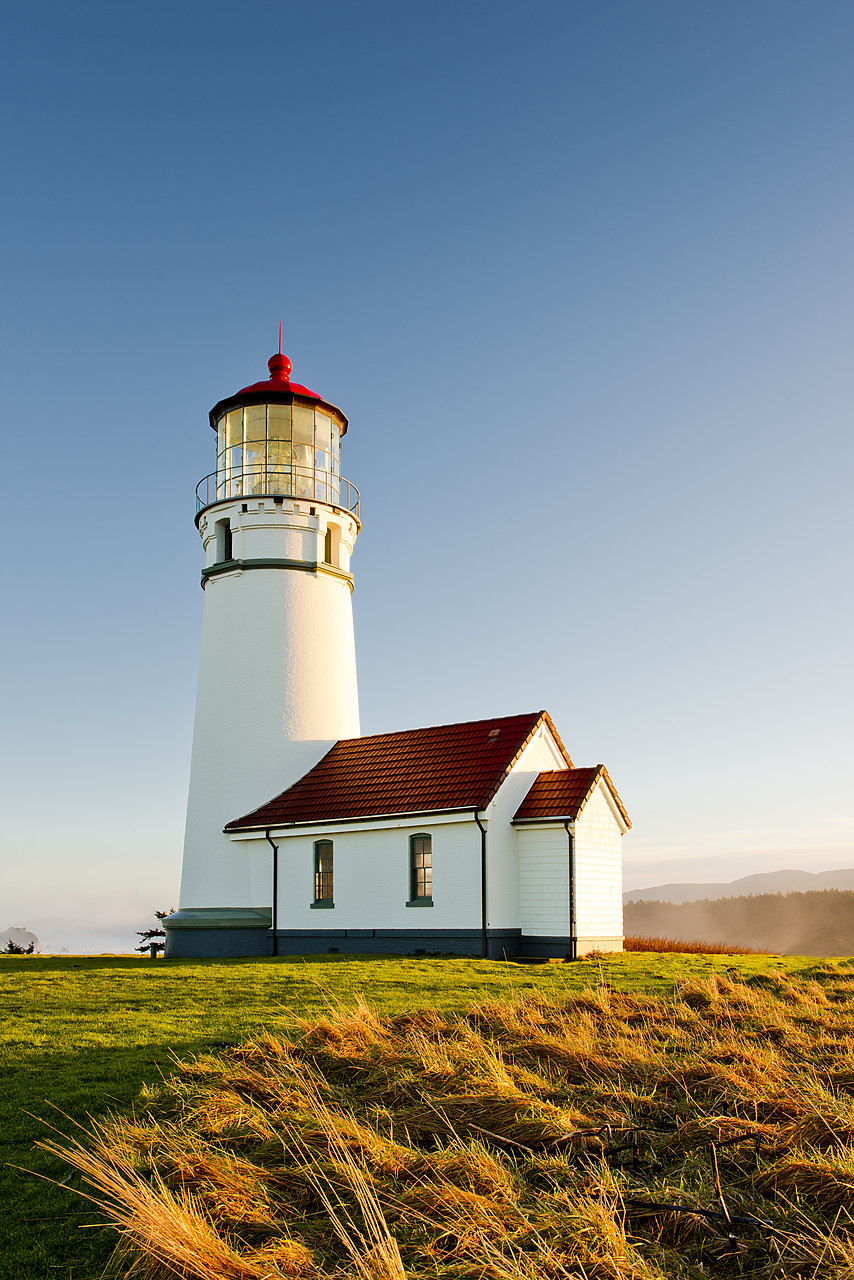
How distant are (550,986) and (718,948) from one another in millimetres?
16323

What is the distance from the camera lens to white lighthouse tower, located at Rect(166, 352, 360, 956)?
25.5 meters

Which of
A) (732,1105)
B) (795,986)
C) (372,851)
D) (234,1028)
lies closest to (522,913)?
(372,851)

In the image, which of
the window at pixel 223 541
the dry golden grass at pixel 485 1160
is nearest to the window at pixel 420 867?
the window at pixel 223 541

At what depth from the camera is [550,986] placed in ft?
49.1

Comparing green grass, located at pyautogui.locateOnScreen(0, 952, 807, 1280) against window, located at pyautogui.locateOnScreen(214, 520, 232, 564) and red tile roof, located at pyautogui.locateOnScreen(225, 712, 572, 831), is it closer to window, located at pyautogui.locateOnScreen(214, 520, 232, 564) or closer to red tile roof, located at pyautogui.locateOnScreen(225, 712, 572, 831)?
red tile roof, located at pyautogui.locateOnScreen(225, 712, 572, 831)

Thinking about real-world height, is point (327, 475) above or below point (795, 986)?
above

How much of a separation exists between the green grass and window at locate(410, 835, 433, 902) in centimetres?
243

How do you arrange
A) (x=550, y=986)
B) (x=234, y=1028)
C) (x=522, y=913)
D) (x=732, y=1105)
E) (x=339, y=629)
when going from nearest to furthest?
(x=732, y=1105) < (x=234, y=1028) < (x=550, y=986) < (x=522, y=913) < (x=339, y=629)

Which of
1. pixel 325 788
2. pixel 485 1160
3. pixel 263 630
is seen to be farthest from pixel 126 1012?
pixel 263 630

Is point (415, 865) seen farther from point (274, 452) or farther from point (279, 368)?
point (279, 368)

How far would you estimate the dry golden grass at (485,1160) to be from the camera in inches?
190

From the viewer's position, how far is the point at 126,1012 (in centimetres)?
1258

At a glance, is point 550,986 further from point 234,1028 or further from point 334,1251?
point 334,1251

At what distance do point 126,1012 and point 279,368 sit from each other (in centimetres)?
1988
